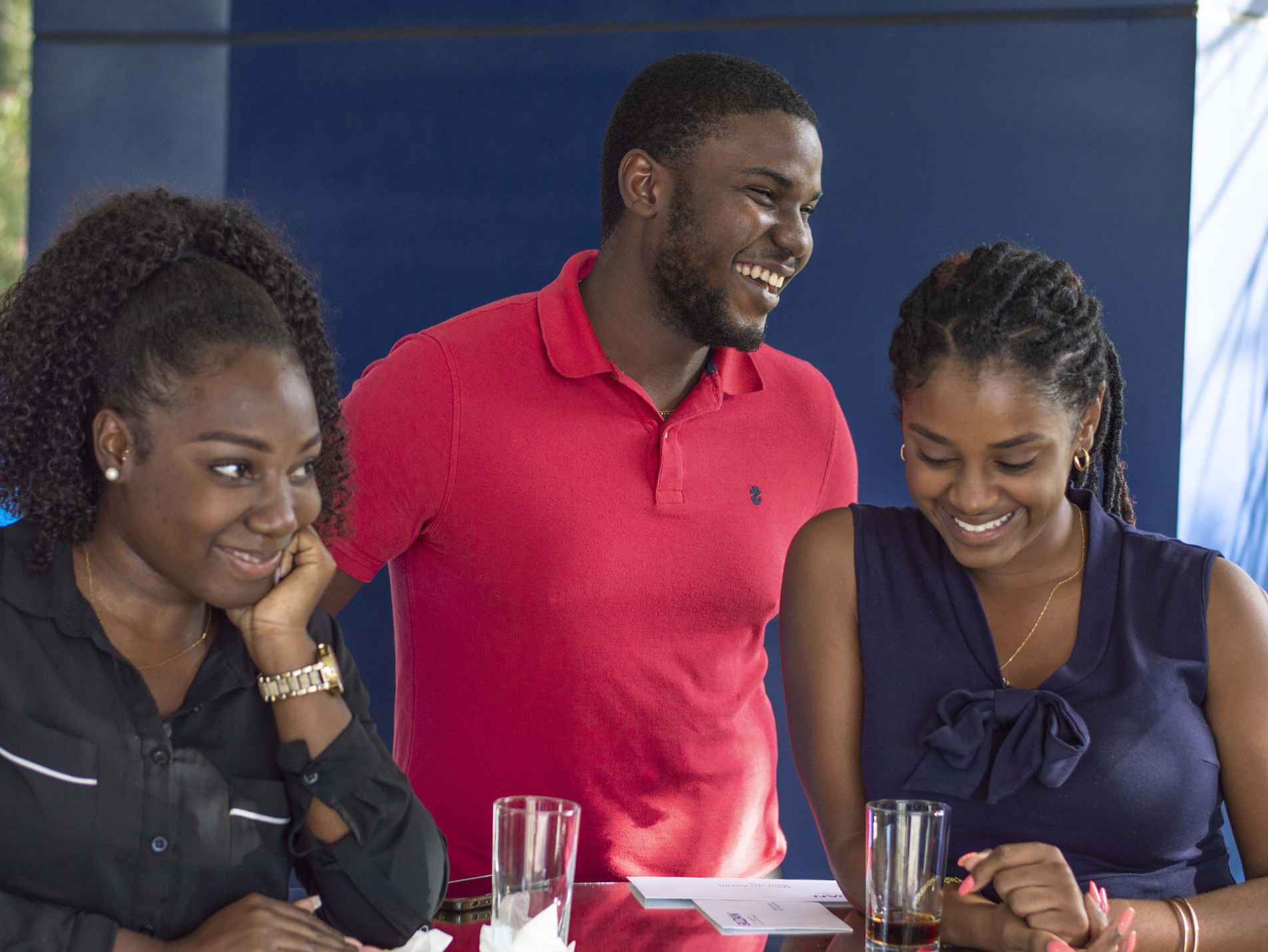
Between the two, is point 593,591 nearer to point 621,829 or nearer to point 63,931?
point 621,829

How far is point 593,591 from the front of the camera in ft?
9.04

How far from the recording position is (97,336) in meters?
1.94

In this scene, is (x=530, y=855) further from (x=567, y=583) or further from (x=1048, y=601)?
(x=1048, y=601)

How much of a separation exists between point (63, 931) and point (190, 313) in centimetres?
78

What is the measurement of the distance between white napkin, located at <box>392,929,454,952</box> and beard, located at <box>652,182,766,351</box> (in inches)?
50.8

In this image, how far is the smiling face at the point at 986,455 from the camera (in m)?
2.32

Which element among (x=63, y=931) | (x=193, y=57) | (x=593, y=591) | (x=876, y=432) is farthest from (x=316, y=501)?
(x=193, y=57)

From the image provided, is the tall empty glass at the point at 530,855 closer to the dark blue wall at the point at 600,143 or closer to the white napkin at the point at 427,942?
the white napkin at the point at 427,942

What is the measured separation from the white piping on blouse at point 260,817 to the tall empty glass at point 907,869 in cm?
78

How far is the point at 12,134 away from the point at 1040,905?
43.2 ft

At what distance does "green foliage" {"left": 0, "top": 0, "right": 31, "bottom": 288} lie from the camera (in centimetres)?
1316

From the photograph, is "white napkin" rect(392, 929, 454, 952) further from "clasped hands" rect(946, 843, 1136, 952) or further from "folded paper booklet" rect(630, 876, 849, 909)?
"clasped hands" rect(946, 843, 1136, 952)

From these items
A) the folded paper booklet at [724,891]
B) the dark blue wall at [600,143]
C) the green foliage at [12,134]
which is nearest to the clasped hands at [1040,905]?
the folded paper booklet at [724,891]

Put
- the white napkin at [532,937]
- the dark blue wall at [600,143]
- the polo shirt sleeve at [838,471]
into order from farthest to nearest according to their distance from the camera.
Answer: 1. the dark blue wall at [600,143]
2. the polo shirt sleeve at [838,471]
3. the white napkin at [532,937]
